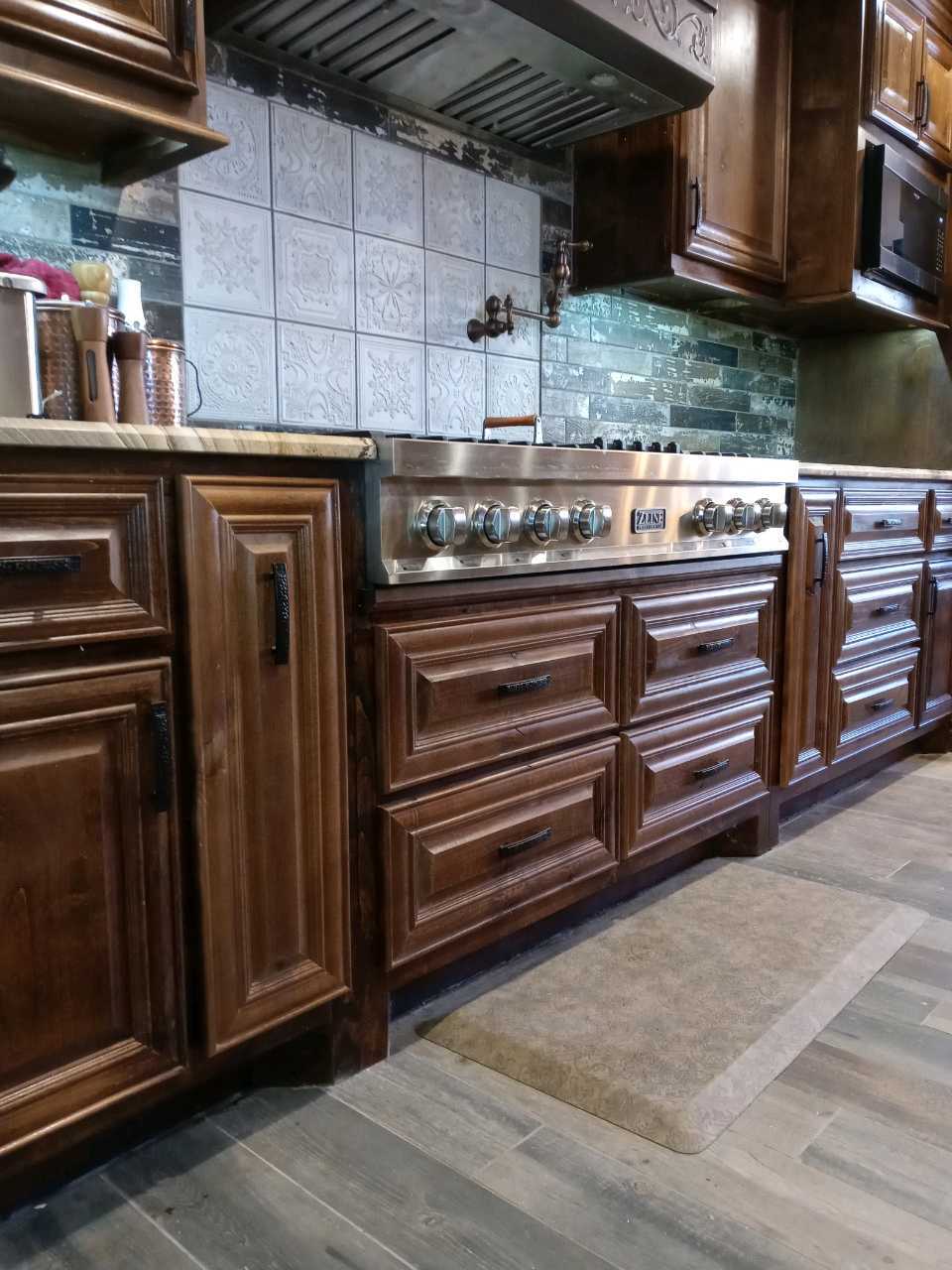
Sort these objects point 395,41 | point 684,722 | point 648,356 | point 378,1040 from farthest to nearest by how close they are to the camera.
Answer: point 648,356
point 684,722
point 395,41
point 378,1040

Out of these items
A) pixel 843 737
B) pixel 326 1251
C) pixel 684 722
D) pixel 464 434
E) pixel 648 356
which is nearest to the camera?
pixel 326 1251

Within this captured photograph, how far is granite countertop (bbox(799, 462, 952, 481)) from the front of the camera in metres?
2.11

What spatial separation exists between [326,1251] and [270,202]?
162 cm

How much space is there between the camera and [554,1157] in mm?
1148

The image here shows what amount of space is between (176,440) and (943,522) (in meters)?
2.43

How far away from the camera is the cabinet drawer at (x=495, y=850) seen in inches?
51.9

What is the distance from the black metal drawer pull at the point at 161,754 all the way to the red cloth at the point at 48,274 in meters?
0.56

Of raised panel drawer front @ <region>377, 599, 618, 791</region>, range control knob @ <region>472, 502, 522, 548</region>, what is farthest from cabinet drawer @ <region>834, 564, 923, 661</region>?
range control knob @ <region>472, 502, 522, 548</region>

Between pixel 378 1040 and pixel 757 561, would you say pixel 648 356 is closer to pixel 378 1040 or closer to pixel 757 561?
pixel 757 561

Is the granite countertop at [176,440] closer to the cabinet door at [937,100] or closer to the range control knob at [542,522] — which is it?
the range control knob at [542,522]

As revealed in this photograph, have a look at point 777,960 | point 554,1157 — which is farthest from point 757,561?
point 554,1157

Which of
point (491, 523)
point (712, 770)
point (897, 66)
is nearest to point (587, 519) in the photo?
point (491, 523)

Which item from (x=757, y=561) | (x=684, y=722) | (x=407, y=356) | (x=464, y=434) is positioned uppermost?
(x=407, y=356)

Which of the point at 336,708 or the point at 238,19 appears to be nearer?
the point at 336,708
